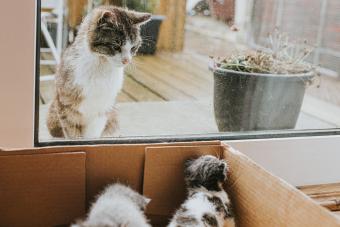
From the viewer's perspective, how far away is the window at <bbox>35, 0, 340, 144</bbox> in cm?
138

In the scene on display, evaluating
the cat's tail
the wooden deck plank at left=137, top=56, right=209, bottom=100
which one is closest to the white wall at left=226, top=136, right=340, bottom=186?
the wooden deck plank at left=137, top=56, right=209, bottom=100

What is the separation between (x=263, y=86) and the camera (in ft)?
5.50

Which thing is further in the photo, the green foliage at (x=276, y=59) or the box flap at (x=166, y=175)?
the green foliage at (x=276, y=59)

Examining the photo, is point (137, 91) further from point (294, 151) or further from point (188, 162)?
point (294, 151)

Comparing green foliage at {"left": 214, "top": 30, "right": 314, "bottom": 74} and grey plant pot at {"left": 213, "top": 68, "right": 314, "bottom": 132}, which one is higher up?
green foliage at {"left": 214, "top": 30, "right": 314, "bottom": 74}

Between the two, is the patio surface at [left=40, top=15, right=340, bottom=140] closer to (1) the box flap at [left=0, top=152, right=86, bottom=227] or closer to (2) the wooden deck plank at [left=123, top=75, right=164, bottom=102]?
(2) the wooden deck plank at [left=123, top=75, right=164, bottom=102]

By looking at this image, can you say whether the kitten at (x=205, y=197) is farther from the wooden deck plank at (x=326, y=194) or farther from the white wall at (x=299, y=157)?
the wooden deck plank at (x=326, y=194)

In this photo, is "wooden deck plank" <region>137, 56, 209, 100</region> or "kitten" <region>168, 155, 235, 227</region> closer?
"kitten" <region>168, 155, 235, 227</region>

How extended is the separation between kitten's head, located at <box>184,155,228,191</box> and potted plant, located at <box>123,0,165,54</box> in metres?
0.42

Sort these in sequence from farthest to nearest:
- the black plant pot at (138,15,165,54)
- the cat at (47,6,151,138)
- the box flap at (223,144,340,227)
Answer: the black plant pot at (138,15,165,54) < the cat at (47,6,151,138) < the box flap at (223,144,340,227)

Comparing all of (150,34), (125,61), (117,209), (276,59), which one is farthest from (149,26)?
(117,209)

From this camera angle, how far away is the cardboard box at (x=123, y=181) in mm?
1130

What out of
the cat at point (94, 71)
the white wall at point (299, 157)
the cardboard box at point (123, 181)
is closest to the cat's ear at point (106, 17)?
the cat at point (94, 71)

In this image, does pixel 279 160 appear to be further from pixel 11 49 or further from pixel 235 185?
pixel 11 49
